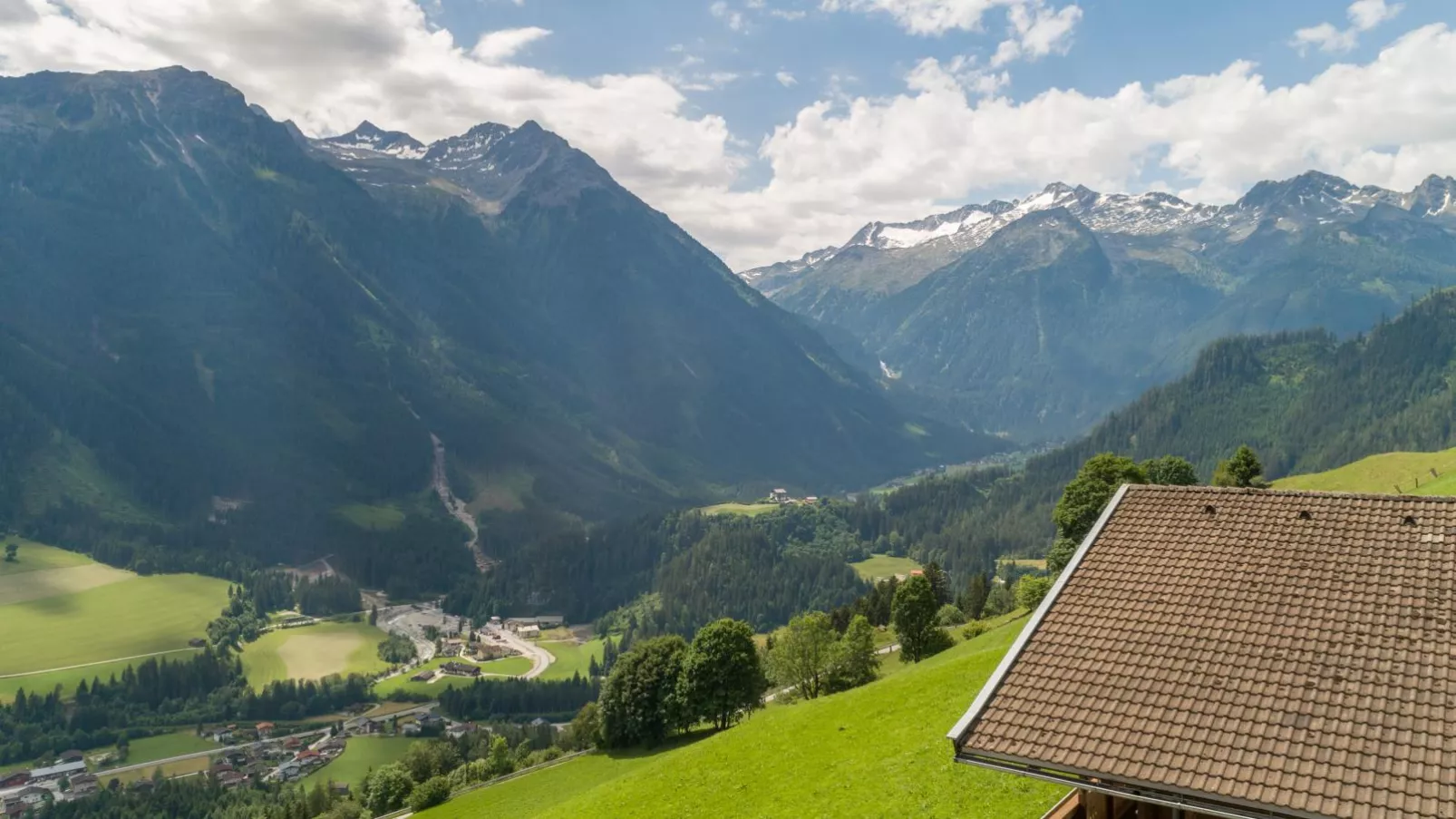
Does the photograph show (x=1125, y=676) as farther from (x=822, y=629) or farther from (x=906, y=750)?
(x=822, y=629)

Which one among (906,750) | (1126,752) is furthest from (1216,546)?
(906,750)

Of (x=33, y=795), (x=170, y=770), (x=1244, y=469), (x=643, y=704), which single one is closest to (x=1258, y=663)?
(x=643, y=704)

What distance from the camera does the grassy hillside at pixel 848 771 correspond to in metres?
28.4

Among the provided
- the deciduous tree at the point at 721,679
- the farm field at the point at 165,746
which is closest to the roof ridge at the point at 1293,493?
the deciduous tree at the point at 721,679

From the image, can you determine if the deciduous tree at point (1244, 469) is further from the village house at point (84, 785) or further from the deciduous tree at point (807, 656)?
the village house at point (84, 785)

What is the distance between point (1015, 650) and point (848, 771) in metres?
24.4

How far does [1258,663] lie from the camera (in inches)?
495

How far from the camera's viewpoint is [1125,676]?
512 inches

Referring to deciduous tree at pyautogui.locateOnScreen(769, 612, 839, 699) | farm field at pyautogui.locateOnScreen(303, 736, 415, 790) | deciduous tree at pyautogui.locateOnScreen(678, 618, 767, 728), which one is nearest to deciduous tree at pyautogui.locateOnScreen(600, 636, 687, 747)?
deciduous tree at pyautogui.locateOnScreen(678, 618, 767, 728)

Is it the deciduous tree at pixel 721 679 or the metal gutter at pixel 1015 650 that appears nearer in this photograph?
the metal gutter at pixel 1015 650

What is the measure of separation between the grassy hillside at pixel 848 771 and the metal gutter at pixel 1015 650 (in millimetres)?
12930

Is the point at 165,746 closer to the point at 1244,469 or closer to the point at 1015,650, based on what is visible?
the point at 1244,469

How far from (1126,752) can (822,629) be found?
75.5m

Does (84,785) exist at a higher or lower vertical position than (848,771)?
lower
